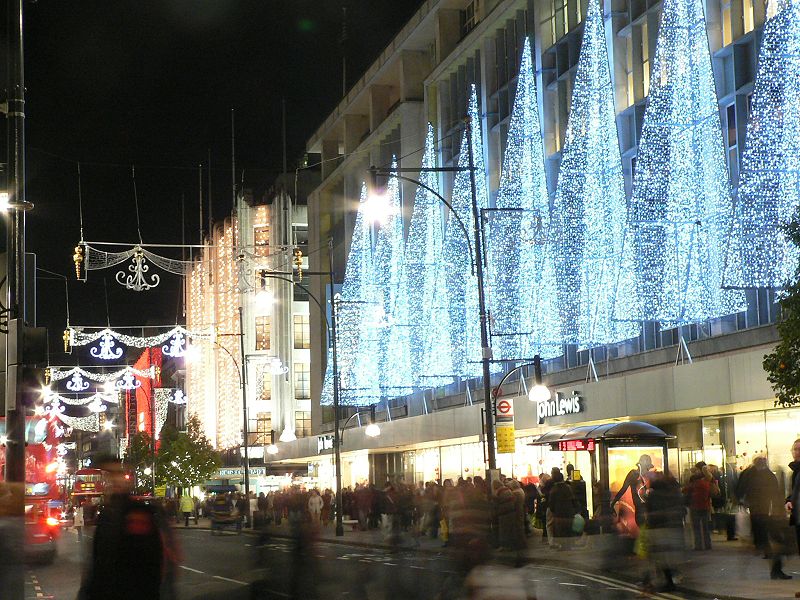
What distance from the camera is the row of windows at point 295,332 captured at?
104 m

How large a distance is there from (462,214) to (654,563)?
27002 millimetres

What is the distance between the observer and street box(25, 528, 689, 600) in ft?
42.6

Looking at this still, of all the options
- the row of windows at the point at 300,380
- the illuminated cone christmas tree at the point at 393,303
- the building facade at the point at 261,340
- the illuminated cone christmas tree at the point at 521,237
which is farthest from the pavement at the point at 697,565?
the row of windows at the point at 300,380

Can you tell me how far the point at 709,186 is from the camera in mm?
29484

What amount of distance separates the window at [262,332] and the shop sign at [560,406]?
216 feet

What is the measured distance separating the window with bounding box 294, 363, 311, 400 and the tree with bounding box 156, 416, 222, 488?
26.4ft

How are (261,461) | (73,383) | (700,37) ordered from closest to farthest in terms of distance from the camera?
(700,37) < (73,383) < (261,461)

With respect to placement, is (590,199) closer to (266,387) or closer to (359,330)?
(359,330)

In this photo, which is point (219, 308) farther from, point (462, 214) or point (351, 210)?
point (462, 214)

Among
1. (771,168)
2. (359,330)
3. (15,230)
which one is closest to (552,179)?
(359,330)

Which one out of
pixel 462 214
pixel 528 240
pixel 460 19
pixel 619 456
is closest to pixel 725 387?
pixel 619 456

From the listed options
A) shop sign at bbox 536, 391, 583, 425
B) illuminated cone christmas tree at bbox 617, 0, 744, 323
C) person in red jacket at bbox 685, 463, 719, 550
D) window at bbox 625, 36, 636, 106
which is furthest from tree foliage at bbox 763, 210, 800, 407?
window at bbox 625, 36, 636, 106

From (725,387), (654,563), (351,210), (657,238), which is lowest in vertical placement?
(654,563)

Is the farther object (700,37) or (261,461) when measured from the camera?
(261,461)
